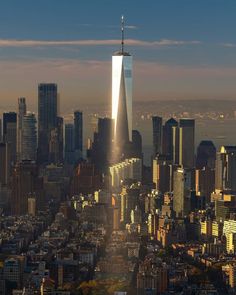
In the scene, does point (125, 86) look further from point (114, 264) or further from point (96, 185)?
point (114, 264)

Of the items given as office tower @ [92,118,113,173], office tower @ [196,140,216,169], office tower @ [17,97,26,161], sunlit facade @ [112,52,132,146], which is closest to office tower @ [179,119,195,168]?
office tower @ [196,140,216,169]

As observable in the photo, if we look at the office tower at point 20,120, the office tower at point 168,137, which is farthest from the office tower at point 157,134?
the office tower at point 20,120

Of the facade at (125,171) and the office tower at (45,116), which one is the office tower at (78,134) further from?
the facade at (125,171)

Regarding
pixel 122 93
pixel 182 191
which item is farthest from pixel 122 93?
pixel 182 191

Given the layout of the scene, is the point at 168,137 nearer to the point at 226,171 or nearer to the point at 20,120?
the point at 226,171

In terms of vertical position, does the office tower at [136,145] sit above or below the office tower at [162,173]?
above

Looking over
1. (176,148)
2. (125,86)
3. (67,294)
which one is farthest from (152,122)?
(67,294)
